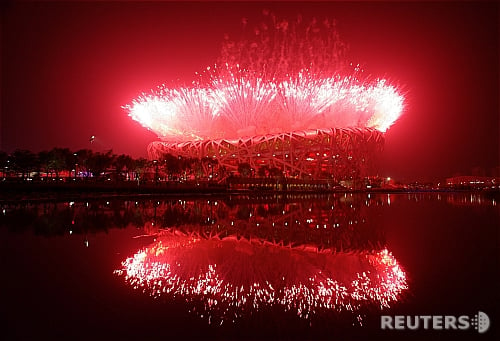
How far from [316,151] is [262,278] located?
6496 centimetres

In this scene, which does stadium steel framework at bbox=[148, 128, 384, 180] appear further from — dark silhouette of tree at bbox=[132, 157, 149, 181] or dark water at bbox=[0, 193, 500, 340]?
dark water at bbox=[0, 193, 500, 340]

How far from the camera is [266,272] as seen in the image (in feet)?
25.5

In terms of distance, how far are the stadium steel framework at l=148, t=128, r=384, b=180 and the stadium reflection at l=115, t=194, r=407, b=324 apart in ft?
179

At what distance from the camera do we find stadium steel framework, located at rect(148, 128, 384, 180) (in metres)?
68.9

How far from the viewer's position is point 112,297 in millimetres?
6234

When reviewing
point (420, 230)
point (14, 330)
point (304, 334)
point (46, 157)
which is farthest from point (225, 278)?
point (46, 157)

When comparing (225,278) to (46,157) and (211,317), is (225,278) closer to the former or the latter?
(211,317)

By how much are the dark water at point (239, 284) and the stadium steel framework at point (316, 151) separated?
181ft

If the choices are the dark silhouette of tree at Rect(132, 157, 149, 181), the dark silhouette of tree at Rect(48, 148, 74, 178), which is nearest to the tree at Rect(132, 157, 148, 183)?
the dark silhouette of tree at Rect(132, 157, 149, 181)

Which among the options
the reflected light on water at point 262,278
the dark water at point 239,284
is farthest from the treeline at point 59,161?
the reflected light on water at point 262,278

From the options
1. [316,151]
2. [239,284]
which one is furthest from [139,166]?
[239,284]

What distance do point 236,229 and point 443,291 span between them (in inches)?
336

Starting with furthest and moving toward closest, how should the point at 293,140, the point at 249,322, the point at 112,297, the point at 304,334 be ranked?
the point at 293,140, the point at 112,297, the point at 249,322, the point at 304,334

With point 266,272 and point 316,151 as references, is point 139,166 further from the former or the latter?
point 266,272
